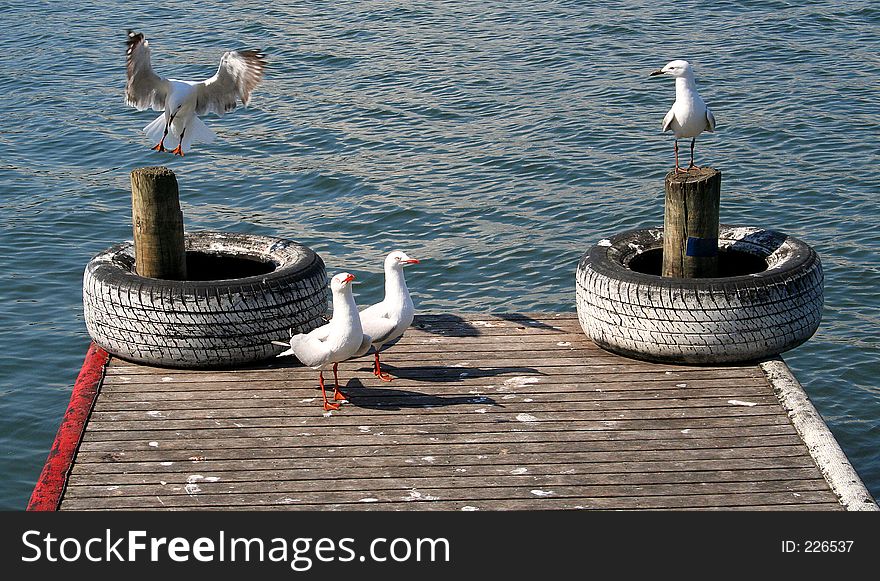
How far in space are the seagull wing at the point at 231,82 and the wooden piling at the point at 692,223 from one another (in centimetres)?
406

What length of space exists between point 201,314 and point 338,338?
123 centimetres

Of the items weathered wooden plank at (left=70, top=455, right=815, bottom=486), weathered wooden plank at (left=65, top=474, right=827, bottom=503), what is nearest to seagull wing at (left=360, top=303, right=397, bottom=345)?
weathered wooden plank at (left=70, top=455, right=815, bottom=486)

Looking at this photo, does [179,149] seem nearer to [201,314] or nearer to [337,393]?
[201,314]

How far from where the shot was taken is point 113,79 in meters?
23.3

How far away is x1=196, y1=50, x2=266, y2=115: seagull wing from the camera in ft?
36.3

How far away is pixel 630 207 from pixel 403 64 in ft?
25.9

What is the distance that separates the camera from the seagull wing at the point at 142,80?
1074cm

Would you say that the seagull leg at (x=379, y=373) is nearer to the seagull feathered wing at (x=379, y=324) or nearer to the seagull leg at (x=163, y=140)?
the seagull feathered wing at (x=379, y=324)

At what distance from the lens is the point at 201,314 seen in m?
8.77

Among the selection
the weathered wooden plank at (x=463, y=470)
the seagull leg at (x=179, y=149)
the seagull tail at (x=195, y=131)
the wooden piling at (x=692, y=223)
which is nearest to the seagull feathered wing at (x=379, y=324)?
the weathered wooden plank at (x=463, y=470)

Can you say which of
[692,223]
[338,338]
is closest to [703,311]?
[692,223]

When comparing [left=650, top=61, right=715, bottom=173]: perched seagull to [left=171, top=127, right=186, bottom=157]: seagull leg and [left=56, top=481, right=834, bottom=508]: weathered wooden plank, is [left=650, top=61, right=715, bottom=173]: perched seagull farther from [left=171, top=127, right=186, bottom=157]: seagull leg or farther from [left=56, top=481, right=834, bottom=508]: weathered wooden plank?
[left=171, top=127, right=186, bottom=157]: seagull leg
